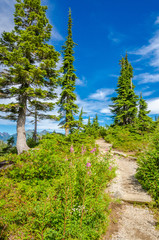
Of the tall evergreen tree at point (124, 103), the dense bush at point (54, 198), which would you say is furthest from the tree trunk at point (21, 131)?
the tall evergreen tree at point (124, 103)

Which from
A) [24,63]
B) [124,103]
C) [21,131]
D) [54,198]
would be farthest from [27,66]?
[124,103]

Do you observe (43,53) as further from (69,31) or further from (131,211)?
(131,211)

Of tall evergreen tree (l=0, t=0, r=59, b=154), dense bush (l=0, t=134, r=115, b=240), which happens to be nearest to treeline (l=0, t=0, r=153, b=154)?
tall evergreen tree (l=0, t=0, r=59, b=154)

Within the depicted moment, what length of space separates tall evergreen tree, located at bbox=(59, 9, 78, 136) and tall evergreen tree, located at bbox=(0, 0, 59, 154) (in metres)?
3.89

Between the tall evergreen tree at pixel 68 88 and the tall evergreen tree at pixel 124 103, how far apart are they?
10502mm

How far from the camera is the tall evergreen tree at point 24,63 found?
8859 millimetres

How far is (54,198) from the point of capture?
3336 millimetres

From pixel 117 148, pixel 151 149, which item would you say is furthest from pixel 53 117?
pixel 151 149

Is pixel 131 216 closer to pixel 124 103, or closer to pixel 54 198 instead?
→ pixel 54 198

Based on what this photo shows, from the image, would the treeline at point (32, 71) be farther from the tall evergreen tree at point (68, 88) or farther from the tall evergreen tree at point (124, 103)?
the tall evergreen tree at point (124, 103)

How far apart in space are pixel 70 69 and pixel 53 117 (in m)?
8.13

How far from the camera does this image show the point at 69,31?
643 inches

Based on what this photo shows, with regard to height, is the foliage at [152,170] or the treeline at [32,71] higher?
the treeline at [32,71]

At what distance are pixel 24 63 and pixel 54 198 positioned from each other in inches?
379
